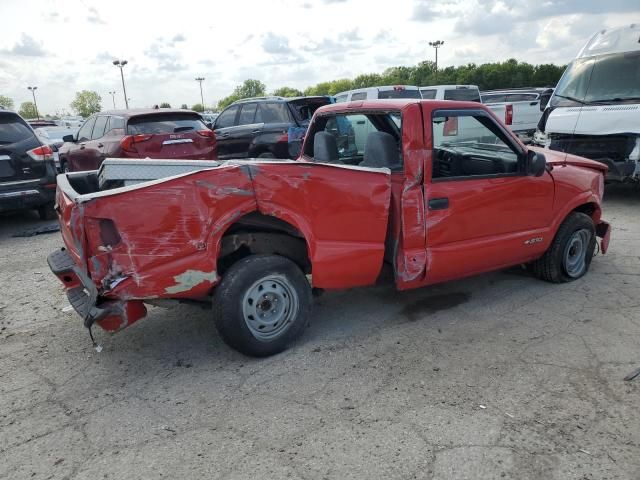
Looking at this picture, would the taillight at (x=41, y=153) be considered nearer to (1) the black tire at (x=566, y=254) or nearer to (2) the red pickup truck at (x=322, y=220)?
(2) the red pickup truck at (x=322, y=220)

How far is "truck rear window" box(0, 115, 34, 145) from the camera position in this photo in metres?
7.71

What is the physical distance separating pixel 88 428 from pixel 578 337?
11.2 ft

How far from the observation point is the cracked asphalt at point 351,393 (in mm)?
2631

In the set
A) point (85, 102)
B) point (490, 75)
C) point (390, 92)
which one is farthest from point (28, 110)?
point (390, 92)

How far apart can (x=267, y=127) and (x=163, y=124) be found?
6.87ft

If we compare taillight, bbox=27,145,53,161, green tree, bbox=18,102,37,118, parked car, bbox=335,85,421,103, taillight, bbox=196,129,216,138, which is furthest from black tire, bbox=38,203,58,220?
green tree, bbox=18,102,37,118

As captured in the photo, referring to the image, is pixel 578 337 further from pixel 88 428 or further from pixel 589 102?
pixel 589 102

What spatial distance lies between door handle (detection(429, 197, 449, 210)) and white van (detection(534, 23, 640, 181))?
207 inches

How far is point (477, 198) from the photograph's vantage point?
423 centimetres

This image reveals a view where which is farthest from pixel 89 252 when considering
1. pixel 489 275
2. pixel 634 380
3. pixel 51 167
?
pixel 51 167

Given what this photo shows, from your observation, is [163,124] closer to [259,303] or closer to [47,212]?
[47,212]

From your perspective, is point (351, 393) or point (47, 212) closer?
point (351, 393)

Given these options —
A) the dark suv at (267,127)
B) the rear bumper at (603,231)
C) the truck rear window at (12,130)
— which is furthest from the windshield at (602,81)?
the truck rear window at (12,130)

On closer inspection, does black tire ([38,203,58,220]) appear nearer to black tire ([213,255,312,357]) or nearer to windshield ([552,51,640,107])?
black tire ([213,255,312,357])
